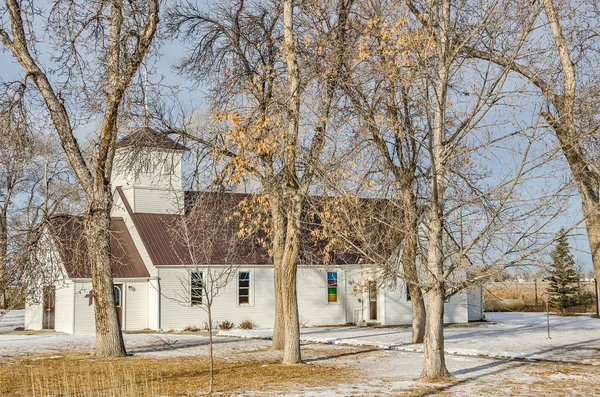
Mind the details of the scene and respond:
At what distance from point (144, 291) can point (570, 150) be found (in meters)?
20.7

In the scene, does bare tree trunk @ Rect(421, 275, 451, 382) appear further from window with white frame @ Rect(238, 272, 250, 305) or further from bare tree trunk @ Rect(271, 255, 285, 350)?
window with white frame @ Rect(238, 272, 250, 305)

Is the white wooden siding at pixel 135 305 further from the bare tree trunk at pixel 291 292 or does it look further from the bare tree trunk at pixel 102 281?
the bare tree trunk at pixel 291 292

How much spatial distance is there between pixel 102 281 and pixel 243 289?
12118 mm

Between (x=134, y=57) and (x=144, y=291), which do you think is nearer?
(x=134, y=57)

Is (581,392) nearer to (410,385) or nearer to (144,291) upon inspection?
(410,385)

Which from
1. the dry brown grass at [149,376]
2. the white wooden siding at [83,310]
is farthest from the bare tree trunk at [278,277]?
the white wooden siding at [83,310]

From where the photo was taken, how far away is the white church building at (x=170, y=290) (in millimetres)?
29125

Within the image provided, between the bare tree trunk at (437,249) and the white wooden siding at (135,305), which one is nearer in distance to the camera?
the bare tree trunk at (437,249)

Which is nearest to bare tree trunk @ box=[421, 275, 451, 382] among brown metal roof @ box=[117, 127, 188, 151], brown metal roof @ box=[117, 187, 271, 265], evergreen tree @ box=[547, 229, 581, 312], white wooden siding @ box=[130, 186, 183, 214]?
brown metal roof @ box=[117, 127, 188, 151]

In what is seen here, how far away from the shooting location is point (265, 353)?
20.1 metres

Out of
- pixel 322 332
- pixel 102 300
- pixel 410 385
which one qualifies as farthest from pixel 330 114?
pixel 322 332

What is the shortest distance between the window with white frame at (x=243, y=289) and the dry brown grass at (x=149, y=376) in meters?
12.1

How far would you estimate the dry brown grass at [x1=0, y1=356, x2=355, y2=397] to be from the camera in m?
13.4

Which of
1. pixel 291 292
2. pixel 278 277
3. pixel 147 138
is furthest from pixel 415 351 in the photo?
pixel 147 138
